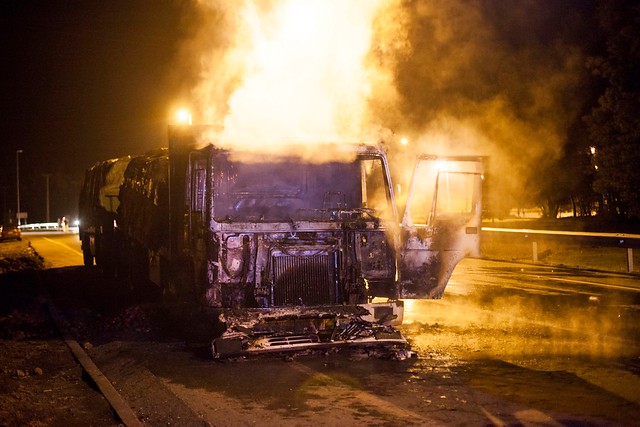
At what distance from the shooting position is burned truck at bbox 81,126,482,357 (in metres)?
8.59

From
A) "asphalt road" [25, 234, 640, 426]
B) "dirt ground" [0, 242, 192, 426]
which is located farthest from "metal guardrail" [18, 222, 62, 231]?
"asphalt road" [25, 234, 640, 426]

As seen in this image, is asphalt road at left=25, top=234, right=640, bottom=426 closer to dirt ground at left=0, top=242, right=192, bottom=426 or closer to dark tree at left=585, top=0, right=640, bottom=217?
dirt ground at left=0, top=242, right=192, bottom=426

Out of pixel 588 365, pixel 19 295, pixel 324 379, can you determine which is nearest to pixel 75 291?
pixel 19 295

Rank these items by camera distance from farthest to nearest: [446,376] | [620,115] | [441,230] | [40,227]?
[40,227], [620,115], [441,230], [446,376]

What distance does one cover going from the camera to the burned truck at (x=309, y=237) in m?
8.59

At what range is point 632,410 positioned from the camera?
19.8ft

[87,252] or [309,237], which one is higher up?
[309,237]

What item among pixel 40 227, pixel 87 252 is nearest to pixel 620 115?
pixel 87 252

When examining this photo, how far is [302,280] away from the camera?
29.2 ft

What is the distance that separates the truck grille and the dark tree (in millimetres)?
28814

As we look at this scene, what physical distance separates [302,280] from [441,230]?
185cm

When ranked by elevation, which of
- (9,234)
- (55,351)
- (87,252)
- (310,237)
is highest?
(310,237)

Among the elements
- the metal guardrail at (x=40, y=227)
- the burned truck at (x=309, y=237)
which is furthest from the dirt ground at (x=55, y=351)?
the metal guardrail at (x=40, y=227)

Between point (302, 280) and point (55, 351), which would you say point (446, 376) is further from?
point (55, 351)
